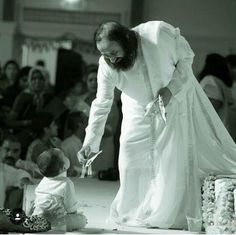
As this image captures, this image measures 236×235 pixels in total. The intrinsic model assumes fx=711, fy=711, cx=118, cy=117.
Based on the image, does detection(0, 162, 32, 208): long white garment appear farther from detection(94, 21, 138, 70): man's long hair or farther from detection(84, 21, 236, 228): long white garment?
detection(94, 21, 138, 70): man's long hair

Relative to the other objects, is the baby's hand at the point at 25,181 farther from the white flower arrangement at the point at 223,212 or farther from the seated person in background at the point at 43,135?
the white flower arrangement at the point at 223,212

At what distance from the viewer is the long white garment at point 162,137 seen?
3.98 metres

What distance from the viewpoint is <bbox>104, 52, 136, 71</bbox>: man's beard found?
3.93 m

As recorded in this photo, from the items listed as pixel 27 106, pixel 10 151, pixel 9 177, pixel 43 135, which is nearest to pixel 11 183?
pixel 9 177

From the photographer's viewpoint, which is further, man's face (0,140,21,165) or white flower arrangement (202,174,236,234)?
man's face (0,140,21,165)

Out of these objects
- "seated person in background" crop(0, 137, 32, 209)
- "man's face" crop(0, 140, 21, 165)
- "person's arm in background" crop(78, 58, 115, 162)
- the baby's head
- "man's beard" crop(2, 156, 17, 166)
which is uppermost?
"person's arm in background" crop(78, 58, 115, 162)

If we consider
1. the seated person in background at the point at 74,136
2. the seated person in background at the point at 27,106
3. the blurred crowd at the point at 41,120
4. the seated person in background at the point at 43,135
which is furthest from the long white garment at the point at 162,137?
the seated person in background at the point at 27,106

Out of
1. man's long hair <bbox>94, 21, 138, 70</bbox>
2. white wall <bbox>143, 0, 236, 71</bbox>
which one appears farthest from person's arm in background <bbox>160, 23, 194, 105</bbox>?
white wall <bbox>143, 0, 236, 71</bbox>

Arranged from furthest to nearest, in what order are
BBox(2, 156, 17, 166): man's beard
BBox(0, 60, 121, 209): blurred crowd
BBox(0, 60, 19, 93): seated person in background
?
BBox(0, 60, 19, 93): seated person in background, BBox(0, 60, 121, 209): blurred crowd, BBox(2, 156, 17, 166): man's beard

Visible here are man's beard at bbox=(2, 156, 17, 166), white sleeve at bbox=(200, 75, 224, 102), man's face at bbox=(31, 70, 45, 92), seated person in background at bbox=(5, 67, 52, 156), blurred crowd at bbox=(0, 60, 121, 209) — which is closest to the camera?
white sleeve at bbox=(200, 75, 224, 102)

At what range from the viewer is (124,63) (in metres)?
3.95

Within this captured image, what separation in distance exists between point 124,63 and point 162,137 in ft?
1.56

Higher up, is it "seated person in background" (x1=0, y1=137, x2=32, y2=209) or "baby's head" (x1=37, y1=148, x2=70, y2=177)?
"baby's head" (x1=37, y1=148, x2=70, y2=177)

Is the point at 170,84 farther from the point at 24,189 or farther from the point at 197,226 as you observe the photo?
the point at 24,189
